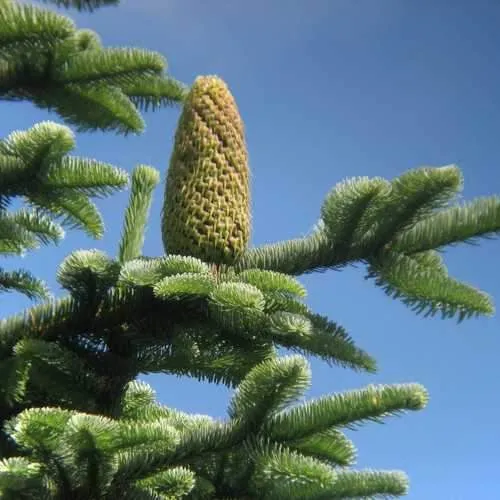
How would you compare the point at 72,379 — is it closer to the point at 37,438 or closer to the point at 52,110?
the point at 37,438

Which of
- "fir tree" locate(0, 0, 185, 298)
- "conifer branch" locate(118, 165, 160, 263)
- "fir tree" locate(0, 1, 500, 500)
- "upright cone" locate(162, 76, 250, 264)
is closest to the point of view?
"fir tree" locate(0, 1, 500, 500)

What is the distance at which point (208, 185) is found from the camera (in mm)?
1867

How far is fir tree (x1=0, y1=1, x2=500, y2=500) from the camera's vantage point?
1683mm

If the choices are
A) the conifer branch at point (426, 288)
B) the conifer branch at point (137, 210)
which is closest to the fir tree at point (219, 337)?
the conifer branch at point (426, 288)

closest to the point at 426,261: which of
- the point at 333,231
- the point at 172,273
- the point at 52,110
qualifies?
the point at 333,231

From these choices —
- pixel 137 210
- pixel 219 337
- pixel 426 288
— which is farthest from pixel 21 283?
pixel 426 288

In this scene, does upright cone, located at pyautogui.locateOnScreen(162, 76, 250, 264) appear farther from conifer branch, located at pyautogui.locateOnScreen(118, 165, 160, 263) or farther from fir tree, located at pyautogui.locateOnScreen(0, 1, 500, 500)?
conifer branch, located at pyautogui.locateOnScreen(118, 165, 160, 263)

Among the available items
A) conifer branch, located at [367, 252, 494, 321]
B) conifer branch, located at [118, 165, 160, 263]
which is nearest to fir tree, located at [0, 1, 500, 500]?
conifer branch, located at [367, 252, 494, 321]

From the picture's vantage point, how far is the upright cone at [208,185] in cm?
184

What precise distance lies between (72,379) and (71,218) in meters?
0.54

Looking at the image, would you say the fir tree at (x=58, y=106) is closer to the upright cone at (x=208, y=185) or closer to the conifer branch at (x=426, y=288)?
the upright cone at (x=208, y=185)

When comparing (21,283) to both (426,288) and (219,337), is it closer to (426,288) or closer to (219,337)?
(219,337)

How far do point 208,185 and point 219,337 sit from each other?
36 cm

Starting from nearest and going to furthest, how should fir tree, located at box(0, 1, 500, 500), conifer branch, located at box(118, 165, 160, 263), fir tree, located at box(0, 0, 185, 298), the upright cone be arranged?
fir tree, located at box(0, 1, 500, 500), the upright cone, fir tree, located at box(0, 0, 185, 298), conifer branch, located at box(118, 165, 160, 263)
